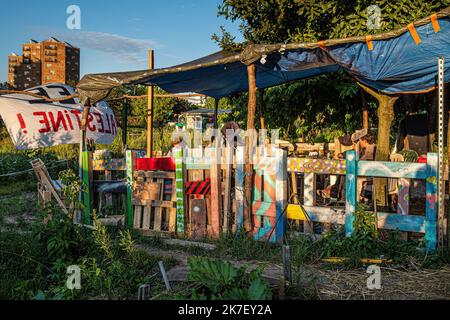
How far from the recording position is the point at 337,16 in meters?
8.27

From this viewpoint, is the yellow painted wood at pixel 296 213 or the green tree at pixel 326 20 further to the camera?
the green tree at pixel 326 20

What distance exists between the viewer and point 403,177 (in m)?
5.15

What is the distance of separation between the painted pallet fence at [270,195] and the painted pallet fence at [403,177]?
885 millimetres

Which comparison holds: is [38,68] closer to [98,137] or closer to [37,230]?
[98,137]

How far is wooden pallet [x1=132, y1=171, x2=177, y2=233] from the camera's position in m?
6.76

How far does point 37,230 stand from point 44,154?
1243cm

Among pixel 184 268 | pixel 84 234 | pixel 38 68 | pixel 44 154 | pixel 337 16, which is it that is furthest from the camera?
pixel 38 68

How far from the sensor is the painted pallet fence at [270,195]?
19.0 feet

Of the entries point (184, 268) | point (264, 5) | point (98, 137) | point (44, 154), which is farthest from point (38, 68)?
point (184, 268)

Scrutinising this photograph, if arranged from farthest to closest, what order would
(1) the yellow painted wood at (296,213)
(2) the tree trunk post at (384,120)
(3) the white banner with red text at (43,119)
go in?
(3) the white banner with red text at (43,119) → (2) the tree trunk post at (384,120) → (1) the yellow painted wood at (296,213)

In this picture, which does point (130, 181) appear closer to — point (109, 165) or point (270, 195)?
point (109, 165)

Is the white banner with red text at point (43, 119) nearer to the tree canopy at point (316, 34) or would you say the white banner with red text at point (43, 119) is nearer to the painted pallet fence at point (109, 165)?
the painted pallet fence at point (109, 165)

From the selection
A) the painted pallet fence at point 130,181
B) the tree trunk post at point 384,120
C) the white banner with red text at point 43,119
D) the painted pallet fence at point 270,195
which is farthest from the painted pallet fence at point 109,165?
the tree trunk post at point 384,120
